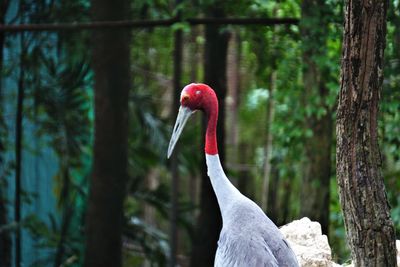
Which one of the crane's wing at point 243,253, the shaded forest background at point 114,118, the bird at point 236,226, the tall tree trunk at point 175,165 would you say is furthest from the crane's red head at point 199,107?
the tall tree trunk at point 175,165

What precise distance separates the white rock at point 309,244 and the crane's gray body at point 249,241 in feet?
1.88

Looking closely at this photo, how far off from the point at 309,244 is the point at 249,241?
89cm

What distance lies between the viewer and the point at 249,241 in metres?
4.21

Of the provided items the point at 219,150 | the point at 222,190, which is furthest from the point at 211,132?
the point at 219,150

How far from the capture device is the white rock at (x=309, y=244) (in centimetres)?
480

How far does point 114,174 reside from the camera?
7543mm

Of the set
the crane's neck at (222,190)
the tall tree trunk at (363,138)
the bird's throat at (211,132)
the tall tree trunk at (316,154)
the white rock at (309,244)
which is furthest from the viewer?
the tall tree trunk at (316,154)

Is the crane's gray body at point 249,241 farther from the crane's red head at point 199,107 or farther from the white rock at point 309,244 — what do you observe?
the white rock at point 309,244

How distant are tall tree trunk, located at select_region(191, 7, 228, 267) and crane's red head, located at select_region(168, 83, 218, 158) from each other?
3.23 meters

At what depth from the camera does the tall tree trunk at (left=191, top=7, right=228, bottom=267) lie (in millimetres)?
8008

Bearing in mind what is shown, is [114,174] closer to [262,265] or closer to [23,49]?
[23,49]

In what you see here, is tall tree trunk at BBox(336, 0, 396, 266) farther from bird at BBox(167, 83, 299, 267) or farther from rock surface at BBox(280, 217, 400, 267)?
rock surface at BBox(280, 217, 400, 267)

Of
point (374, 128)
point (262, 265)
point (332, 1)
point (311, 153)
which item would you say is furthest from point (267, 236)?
point (311, 153)

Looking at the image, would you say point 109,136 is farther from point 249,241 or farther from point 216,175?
point 249,241
